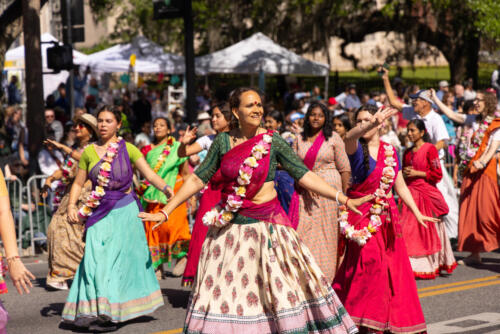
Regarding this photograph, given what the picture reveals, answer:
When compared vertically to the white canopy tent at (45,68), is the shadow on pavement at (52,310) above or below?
below

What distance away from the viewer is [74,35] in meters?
17.6

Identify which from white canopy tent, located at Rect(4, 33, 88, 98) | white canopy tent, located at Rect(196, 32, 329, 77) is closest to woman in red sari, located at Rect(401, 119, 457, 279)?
white canopy tent, located at Rect(196, 32, 329, 77)

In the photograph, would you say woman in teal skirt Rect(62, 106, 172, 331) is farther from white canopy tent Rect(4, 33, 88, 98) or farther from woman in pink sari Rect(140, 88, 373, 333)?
white canopy tent Rect(4, 33, 88, 98)

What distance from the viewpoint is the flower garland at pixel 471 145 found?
10.6 m

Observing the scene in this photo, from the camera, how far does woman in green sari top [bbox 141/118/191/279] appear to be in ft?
33.3

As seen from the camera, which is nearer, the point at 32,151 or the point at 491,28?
the point at 32,151

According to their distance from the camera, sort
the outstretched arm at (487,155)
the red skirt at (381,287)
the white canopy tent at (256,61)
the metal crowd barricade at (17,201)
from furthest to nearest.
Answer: the white canopy tent at (256,61), the metal crowd barricade at (17,201), the outstretched arm at (487,155), the red skirt at (381,287)

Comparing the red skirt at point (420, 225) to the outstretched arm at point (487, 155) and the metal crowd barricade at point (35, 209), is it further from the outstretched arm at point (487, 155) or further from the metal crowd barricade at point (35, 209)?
the metal crowd barricade at point (35, 209)

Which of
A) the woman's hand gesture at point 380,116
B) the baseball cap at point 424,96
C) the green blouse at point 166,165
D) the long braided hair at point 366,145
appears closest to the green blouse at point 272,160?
the woman's hand gesture at point 380,116

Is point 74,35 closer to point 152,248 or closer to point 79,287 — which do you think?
point 152,248

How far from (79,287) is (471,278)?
4719mm

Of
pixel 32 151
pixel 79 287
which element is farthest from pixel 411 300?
pixel 32 151

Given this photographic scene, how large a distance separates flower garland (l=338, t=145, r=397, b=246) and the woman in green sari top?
11.1 feet

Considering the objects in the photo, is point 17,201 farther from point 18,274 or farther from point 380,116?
point 18,274
